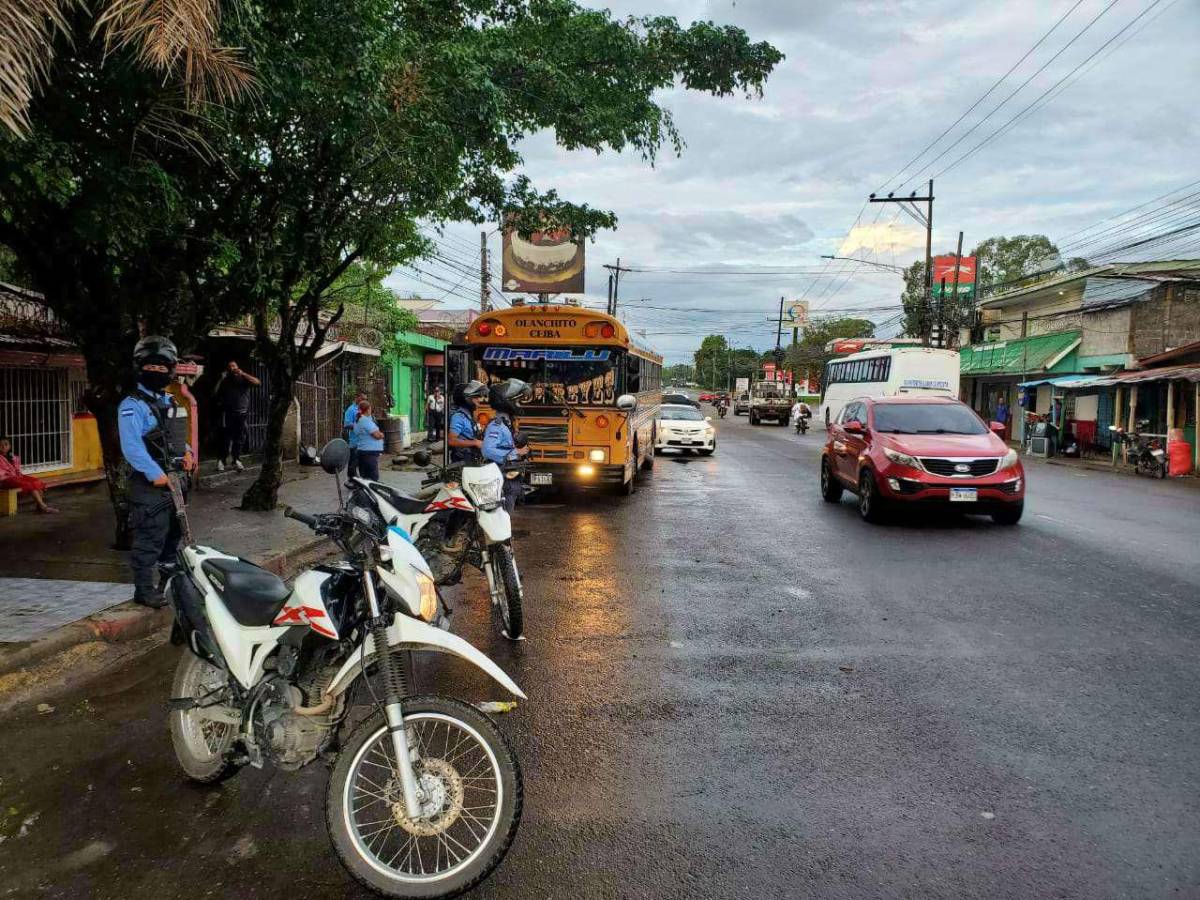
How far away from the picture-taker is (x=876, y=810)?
348 centimetres

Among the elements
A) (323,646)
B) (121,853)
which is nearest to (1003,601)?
(323,646)

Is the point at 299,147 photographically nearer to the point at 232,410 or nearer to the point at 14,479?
the point at 14,479

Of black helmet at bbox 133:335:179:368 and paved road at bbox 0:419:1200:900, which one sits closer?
paved road at bbox 0:419:1200:900

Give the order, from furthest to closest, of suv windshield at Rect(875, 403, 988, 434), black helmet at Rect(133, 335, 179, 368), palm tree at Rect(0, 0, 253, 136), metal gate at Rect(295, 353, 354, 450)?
metal gate at Rect(295, 353, 354, 450), suv windshield at Rect(875, 403, 988, 434), black helmet at Rect(133, 335, 179, 368), palm tree at Rect(0, 0, 253, 136)

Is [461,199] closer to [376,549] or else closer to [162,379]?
[162,379]

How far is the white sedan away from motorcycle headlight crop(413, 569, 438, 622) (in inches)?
829

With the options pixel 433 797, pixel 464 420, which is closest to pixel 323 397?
pixel 464 420

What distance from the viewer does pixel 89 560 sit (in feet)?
26.1

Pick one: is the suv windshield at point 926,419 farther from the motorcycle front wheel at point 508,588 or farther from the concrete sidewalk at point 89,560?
the concrete sidewalk at point 89,560

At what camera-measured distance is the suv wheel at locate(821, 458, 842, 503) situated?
44.4 ft

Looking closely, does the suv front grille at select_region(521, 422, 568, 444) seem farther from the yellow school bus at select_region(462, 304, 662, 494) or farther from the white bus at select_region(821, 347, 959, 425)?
the white bus at select_region(821, 347, 959, 425)

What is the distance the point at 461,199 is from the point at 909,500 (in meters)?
7.21

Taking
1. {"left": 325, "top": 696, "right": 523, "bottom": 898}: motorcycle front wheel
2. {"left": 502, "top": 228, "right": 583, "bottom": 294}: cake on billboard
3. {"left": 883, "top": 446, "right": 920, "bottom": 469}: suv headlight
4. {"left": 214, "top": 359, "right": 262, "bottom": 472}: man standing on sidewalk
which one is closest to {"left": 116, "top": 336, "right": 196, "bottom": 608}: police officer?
{"left": 325, "top": 696, "right": 523, "bottom": 898}: motorcycle front wheel

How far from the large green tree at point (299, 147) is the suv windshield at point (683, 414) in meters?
12.7
